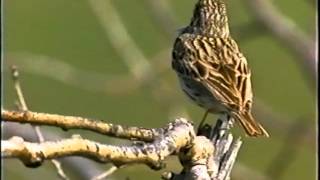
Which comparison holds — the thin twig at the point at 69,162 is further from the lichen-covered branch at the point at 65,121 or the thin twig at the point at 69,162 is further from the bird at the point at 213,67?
the lichen-covered branch at the point at 65,121

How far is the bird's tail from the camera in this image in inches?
98.7

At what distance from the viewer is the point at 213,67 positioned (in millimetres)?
2885

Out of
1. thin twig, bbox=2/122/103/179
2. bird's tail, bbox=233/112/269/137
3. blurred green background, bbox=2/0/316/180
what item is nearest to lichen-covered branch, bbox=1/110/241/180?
bird's tail, bbox=233/112/269/137

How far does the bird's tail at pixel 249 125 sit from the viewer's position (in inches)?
98.7

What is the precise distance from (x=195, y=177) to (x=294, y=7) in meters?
4.06

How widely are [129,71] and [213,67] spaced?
2607 millimetres

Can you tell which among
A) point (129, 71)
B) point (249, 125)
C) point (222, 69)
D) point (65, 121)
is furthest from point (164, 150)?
point (129, 71)

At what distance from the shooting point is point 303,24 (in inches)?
238

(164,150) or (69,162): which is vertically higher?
(164,150)

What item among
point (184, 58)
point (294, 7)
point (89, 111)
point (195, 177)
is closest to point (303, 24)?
point (294, 7)

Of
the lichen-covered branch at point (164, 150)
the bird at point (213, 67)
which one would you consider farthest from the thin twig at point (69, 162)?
the lichen-covered branch at point (164, 150)

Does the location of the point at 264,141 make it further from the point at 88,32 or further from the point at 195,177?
the point at 195,177

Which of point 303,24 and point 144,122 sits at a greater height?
point 303,24

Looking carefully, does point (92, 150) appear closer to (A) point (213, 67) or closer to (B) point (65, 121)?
(B) point (65, 121)
